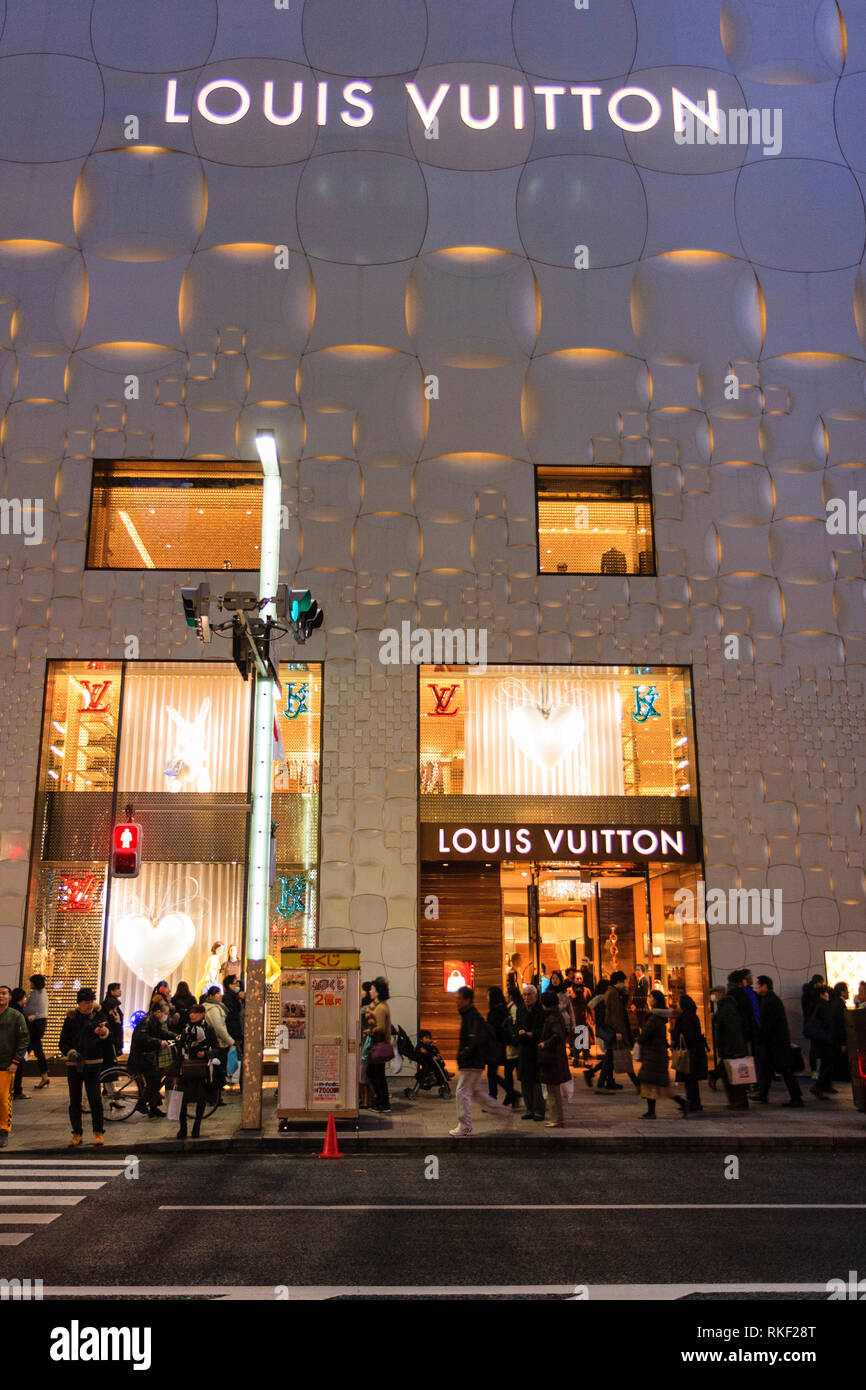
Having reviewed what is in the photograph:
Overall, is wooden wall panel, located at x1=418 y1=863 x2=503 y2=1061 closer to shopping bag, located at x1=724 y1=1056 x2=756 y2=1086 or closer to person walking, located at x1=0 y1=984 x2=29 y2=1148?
shopping bag, located at x1=724 y1=1056 x2=756 y2=1086

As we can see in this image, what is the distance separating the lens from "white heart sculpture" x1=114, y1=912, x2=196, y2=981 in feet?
63.0

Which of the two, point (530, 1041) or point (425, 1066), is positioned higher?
point (530, 1041)

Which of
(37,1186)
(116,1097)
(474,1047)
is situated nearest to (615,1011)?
(474,1047)

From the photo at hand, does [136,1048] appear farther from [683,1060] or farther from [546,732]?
[546,732]

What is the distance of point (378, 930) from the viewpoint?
1927 cm

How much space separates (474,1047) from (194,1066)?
336 centimetres

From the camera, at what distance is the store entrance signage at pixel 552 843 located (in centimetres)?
1995

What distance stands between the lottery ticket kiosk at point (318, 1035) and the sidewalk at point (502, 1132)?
33cm

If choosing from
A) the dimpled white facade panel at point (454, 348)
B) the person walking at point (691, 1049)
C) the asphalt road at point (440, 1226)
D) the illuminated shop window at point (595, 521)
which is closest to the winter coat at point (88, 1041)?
the asphalt road at point (440, 1226)

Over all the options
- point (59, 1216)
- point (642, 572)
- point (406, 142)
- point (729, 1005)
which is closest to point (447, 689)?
point (642, 572)

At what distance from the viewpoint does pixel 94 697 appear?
20375 millimetres

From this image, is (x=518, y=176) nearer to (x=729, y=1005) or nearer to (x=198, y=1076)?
(x=729, y=1005)

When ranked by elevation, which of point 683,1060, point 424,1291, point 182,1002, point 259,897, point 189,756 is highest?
point 189,756
